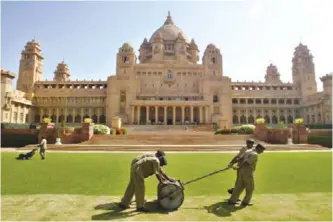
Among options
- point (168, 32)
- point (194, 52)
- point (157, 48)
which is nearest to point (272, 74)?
point (194, 52)

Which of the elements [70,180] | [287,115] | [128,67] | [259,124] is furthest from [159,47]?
[70,180]

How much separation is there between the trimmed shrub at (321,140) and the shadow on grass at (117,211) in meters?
29.6

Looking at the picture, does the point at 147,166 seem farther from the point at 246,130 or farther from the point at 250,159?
the point at 246,130

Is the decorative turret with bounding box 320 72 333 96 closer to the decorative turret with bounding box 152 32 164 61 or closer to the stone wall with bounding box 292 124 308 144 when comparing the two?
the stone wall with bounding box 292 124 308 144

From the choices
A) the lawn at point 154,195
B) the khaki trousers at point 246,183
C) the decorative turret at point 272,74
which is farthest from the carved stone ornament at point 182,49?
the khaki trousers at point 246,183

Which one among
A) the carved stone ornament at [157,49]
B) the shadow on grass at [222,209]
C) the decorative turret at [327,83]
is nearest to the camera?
the shadow on grass at [222,209]

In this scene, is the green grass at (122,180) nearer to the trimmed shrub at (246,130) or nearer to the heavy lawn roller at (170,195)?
the heavy lawn roller at (170,195)

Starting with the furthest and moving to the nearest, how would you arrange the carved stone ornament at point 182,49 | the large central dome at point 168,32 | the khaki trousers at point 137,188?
the large central dome at point 168,32
the carved stone ornament at point 182,49
the khaki trousers at point 137,188

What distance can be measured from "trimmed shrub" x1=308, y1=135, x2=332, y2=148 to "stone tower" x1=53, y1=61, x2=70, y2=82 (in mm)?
87046

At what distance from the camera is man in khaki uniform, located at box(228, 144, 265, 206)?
7098mm

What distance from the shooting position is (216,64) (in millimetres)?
75750

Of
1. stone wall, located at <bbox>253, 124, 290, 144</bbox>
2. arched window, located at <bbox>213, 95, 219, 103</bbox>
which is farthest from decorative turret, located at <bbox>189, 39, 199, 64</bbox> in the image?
stone wall, located at <bbox>253, 124, 290, 144</bbox>

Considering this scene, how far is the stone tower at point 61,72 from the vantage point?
95119 millimetres

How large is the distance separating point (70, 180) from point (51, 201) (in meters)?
2.92
